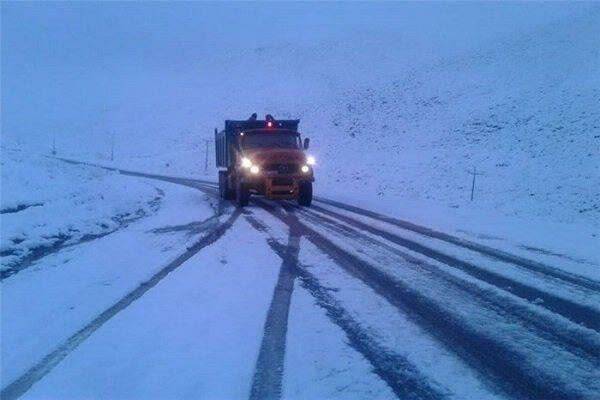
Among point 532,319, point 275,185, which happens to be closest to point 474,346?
point 532,319

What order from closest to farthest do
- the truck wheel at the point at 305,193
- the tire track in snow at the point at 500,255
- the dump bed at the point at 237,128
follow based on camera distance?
the tire track in snow at the point at 500,255 → the truck wheel at the point at 305,193 → the dump bed at the point at 237,128

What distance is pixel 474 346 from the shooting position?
202 inches

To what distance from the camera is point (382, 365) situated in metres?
4.60

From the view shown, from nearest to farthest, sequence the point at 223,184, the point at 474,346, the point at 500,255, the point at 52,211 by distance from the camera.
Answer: the point at 474,346
the point at 500,255
the point at 52,211
the point at 223,184

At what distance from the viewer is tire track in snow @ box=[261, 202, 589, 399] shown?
4293 mm

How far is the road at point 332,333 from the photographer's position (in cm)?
427

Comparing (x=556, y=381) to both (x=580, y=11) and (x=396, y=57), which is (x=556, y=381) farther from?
(x=396, y=57)

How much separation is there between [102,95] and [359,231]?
80478mm

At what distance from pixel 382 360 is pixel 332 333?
721 millimetres

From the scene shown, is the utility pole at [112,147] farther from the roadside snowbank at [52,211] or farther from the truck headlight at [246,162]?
the truck headlight at [246,162]

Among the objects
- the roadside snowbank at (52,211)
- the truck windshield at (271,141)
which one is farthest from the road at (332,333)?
the truck windshield at (271,141)

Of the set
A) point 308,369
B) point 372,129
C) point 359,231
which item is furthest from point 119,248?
point 372,129

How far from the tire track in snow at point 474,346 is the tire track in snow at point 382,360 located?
537mm

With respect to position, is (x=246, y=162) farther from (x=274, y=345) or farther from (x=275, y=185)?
(x=274, y=345)
